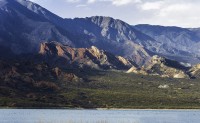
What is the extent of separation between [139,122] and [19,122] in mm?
46239

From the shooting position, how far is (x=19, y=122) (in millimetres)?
154000

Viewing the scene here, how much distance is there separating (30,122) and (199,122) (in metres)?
64.9

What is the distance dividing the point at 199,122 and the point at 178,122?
8.62 m

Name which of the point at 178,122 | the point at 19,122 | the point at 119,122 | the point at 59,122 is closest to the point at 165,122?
the point at 178,122

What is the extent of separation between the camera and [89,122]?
159 metres

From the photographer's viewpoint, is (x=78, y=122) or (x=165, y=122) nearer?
(x=78, y=122)

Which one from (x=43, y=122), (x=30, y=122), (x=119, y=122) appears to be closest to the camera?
(x=43, y=122)

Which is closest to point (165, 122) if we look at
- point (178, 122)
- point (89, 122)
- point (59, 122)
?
point (178, 122)

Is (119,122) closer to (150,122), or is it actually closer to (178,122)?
(150,122)

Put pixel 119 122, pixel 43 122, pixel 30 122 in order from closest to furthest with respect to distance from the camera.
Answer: pixel 43 122
pixel 30 122
pixel 119 122

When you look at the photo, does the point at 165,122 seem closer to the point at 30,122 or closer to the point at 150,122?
the point at 150,122

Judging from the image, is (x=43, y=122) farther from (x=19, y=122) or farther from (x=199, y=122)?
(x=199, y=122)

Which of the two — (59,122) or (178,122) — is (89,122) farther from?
(178,122)

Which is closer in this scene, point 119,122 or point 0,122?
point 0,122
